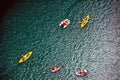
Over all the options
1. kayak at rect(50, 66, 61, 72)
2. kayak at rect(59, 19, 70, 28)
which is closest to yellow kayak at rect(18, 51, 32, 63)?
kayak at rect(50, 66, 61, 72)

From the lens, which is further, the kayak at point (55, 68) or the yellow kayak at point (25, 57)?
the yellow kayak at point (25, 57)

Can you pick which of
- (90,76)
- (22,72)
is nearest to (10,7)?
(22,72)

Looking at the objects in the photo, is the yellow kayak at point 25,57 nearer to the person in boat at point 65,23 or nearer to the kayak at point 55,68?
the kayak at point 55,68

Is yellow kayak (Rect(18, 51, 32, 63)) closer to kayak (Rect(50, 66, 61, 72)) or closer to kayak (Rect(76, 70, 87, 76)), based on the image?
kayak (Rect(50, 66, 61, 72))

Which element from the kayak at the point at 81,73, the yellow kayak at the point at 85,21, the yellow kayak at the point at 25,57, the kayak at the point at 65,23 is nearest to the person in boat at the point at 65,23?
the kayak at the point at 65,23

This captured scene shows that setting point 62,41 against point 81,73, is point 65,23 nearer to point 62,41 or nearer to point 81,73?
point 62,41

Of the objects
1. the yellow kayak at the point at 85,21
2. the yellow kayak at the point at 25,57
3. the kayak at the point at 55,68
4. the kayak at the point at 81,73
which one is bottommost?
the kayak at the point at 81,73

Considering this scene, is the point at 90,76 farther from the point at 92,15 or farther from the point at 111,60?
the point at 92,15

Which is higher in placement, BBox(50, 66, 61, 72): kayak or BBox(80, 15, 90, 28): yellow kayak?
BBox(80, 15, 90, 28): yellow kayak
